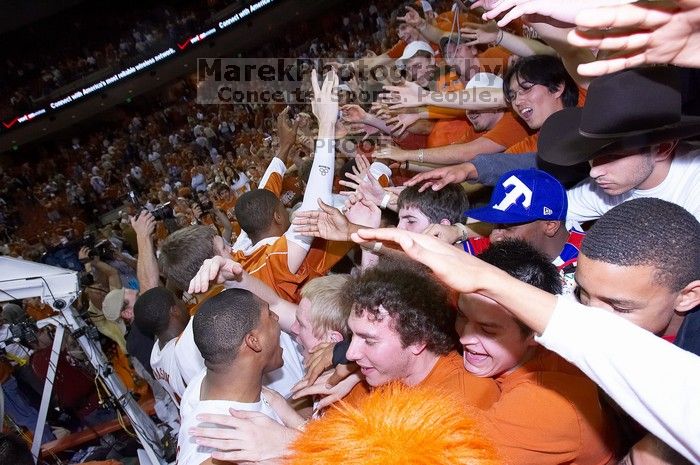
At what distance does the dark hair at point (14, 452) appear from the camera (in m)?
2.21

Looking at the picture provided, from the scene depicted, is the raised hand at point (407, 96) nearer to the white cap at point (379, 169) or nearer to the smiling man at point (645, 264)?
the white cap at point (379, 169)

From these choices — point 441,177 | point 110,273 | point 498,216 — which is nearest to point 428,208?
point 441,177

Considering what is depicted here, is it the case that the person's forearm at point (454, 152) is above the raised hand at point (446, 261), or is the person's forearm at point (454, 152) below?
below

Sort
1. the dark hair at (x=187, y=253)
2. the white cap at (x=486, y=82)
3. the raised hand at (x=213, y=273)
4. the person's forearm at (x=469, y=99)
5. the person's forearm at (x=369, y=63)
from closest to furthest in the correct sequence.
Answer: the raised hand at (x=213, y=273) < the dark hair at (x=187, y=253) < the person's forearm at (x=469, y=99) < the white cap at (x=486, y=82) < the person's forearm at (x=369, y=63)

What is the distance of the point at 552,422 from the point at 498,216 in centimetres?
102

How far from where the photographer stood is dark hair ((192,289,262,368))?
197cm

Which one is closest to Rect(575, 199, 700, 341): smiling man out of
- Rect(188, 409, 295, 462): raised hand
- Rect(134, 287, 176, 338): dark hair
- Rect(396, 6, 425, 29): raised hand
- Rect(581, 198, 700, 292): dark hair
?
Rect(581, 198, 700, 292): dark hair

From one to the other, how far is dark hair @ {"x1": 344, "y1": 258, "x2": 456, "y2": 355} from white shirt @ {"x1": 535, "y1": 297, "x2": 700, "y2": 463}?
2.52ft

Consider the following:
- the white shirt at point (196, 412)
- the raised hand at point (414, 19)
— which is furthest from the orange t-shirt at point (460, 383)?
the raised hand at point (414, 19)

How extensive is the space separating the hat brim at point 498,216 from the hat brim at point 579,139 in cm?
25

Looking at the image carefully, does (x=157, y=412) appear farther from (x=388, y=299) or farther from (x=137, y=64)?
(x=137, y=64)

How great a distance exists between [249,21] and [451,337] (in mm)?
14504

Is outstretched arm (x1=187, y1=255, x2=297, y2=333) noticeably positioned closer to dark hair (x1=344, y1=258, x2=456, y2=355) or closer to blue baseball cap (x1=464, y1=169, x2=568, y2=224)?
dark hair (x1=344, y1=258, x2=456, y2=355)

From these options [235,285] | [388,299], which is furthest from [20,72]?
[388,299]
